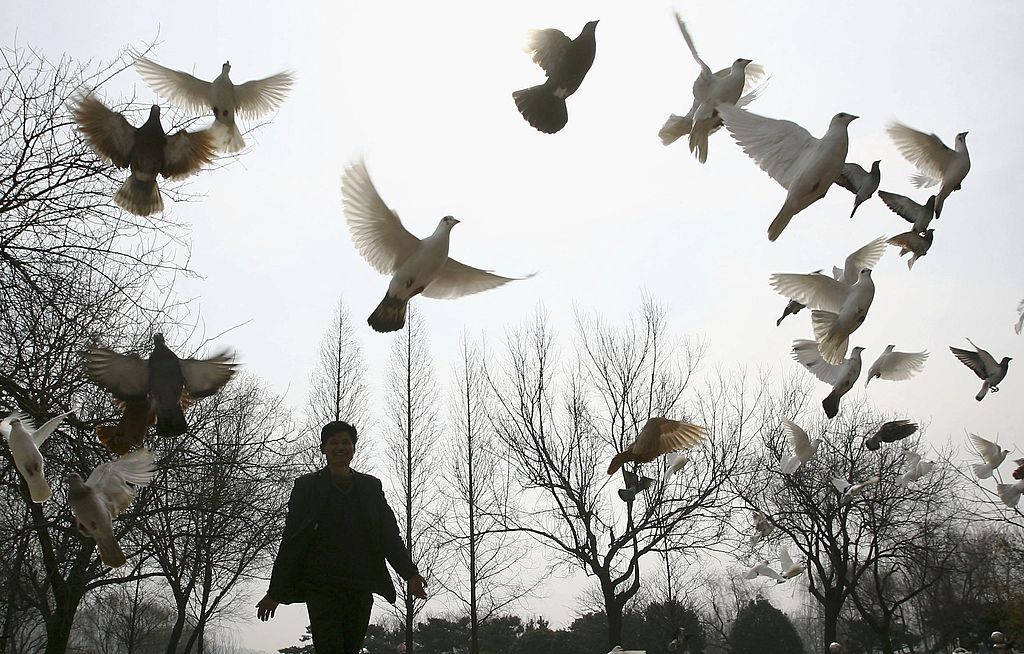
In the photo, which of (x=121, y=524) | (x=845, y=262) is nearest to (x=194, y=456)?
(x=121, y=524)

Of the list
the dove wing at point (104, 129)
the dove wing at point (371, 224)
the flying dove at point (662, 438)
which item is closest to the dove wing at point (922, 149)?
the flying dove at point (662, 438)

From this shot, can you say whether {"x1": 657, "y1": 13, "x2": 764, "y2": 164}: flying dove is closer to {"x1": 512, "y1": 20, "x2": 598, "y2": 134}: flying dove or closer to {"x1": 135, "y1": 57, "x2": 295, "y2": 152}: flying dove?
{"x1": 512, "y1": 20, "x2": 598, "y2": 134}: flying dove

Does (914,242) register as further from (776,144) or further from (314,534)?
(314,534)

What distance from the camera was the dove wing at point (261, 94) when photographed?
5590mm

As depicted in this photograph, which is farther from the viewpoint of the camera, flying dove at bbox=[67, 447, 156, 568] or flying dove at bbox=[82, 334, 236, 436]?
flying dove at bbox=[82, 334, 236, 436]

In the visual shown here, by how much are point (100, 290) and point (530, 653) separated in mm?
Result: 21219

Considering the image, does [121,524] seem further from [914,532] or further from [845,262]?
[914,532]

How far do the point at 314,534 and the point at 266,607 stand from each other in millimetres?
454

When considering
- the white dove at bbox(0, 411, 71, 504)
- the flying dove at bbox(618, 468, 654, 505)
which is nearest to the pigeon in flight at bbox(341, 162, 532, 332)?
the white dove at bbox(0, 411, 71, 504)

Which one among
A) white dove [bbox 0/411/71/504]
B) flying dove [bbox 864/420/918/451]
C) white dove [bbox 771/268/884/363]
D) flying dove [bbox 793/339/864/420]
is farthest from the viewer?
flying dove [bbox 864/420/918/451]

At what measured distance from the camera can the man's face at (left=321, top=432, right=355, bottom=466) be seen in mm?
4799

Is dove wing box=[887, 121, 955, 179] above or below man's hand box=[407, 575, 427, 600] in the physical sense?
above

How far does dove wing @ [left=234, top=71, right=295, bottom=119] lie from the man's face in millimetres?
2410

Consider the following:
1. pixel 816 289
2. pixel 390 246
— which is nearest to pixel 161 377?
pixel 390 246
